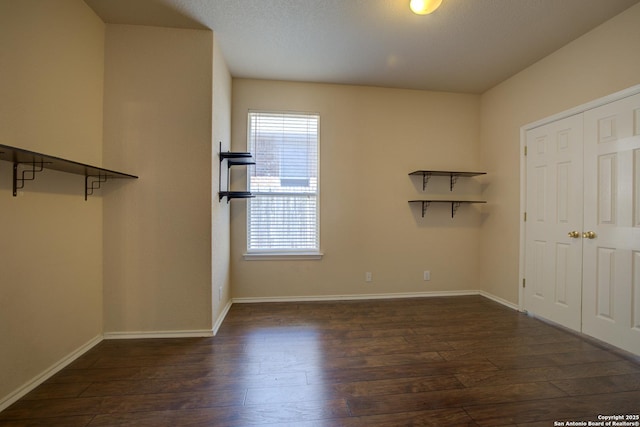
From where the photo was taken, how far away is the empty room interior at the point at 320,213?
1621 mm

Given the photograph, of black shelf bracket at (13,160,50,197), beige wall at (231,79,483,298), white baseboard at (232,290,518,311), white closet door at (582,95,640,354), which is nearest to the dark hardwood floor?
white closet door at (582,95,640,354)

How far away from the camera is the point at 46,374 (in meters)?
1.78

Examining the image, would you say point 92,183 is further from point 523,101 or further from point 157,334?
point 523,101

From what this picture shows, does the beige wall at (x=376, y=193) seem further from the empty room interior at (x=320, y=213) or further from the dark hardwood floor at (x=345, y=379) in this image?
the dark hardwood floor at (x=345, y=379)

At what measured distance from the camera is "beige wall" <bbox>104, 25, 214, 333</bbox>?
7.64 feet

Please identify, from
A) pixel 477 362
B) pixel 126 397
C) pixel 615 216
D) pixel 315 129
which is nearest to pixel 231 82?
pixel 315 129

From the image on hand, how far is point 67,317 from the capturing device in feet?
6.46

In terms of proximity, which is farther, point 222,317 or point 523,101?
point 523,101

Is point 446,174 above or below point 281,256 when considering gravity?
above

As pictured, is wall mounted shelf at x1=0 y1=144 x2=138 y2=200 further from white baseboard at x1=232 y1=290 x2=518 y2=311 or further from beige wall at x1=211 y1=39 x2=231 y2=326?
white baseboard at x1=232 y1=290 x2=518 y2=311

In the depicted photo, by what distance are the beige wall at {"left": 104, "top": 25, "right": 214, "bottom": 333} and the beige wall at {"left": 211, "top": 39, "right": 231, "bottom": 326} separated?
0.29 feet

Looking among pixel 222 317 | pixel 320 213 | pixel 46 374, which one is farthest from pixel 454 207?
pixel 46 374

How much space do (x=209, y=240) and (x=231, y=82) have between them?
6.81 ft

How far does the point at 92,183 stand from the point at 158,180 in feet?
1.57
